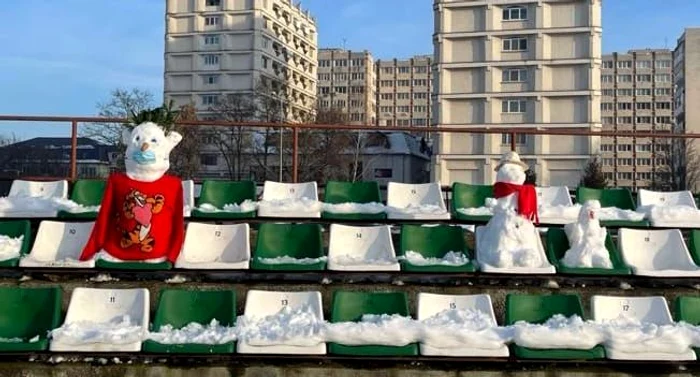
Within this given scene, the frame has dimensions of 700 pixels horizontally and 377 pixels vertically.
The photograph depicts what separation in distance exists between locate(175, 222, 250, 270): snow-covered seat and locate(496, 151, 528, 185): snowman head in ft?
7.50

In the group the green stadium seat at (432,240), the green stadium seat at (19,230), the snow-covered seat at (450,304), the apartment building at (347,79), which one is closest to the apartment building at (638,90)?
the apartment building at (347,79)

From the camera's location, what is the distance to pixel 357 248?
621cm

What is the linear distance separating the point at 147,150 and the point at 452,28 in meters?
44.9

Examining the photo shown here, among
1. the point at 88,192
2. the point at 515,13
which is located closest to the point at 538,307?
the point at 88,192

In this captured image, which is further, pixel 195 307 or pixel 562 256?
pixel 562 256

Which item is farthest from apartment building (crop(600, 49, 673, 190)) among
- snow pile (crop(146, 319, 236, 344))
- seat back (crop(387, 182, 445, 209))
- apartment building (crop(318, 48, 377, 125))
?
snow pile (crop(146, 319, 236, 344))

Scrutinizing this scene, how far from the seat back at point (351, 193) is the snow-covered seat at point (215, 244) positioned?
59.7 inches

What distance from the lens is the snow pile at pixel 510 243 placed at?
18.9 ft

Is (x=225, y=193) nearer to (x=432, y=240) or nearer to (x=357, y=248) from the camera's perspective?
(x=357, y=248)

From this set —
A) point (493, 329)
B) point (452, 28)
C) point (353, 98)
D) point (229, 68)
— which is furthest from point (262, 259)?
point (353, 98)

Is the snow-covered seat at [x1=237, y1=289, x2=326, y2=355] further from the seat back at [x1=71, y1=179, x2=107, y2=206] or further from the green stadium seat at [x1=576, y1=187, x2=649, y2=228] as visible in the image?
the green stadium seat at [x1=576, y1=187, x2=649, y2=228]

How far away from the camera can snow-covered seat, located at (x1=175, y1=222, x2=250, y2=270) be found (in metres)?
6.00

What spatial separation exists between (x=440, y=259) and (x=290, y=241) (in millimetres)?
1303

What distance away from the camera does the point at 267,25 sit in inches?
2584
